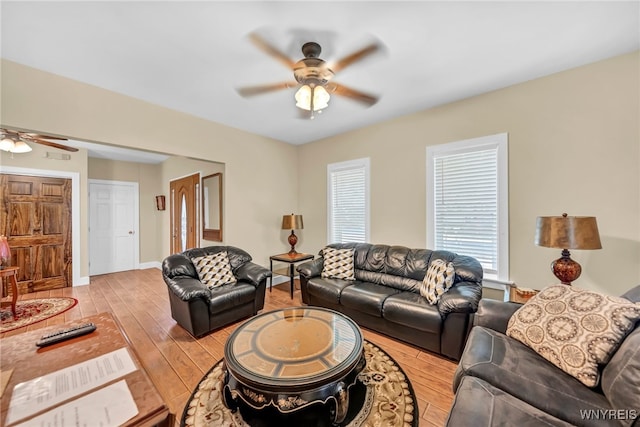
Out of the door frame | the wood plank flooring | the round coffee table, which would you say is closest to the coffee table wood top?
the round coffee table

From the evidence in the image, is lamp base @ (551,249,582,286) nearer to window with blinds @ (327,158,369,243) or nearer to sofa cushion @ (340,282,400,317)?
sofa cushion @ (340,282,400,317)

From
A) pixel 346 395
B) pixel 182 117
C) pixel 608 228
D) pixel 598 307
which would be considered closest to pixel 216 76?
pixel 182 117

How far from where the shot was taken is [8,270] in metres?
3.17

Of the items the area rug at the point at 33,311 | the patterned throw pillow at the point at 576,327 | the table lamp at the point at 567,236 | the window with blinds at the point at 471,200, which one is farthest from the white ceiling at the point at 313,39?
the area rug at the point at 33,311

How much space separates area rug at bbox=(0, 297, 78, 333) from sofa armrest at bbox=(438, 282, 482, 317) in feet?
15.8

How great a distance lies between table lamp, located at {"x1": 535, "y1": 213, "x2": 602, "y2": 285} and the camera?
206 centimetres

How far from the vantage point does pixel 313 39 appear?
2002 mm

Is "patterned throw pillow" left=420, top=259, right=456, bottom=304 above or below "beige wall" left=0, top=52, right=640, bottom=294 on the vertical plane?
below

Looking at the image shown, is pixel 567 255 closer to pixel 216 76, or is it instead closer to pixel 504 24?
pixel 504 24

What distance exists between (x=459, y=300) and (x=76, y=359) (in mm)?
2581

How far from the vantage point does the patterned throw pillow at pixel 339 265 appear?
3506mm

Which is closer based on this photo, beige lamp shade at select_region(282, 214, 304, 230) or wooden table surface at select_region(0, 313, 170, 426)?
wooden table surface at select_region(0, 313, 170, 426)

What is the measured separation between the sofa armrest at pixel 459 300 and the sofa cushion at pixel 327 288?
44.8 inches

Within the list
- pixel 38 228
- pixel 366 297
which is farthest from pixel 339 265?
pixel 38 228
